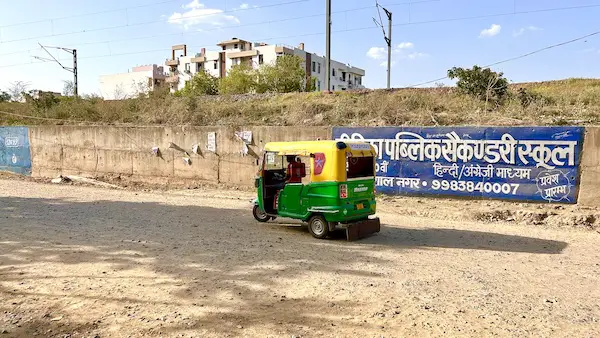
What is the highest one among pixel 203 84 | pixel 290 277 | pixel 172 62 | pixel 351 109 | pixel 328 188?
pixel 172 62

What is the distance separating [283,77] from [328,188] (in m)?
42.0

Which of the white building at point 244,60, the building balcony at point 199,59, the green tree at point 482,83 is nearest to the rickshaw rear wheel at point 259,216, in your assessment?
the green tree at point 482,83

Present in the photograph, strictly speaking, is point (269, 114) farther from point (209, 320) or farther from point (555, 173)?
point (209, 320)

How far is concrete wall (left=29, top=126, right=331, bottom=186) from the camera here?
662 inches

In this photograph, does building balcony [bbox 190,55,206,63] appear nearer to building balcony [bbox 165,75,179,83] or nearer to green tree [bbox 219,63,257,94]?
building balcony [bbox 165,75,179,83]

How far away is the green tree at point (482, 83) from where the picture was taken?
18589mm

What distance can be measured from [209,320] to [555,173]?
10328 millimetres

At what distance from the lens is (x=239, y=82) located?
172 feet

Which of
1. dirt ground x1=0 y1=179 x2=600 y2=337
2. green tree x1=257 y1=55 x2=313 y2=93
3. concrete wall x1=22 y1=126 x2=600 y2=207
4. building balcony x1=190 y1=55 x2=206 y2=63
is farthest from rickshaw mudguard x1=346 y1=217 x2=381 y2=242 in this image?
building balcony x1=190 y1=55 x2=206 y2=63

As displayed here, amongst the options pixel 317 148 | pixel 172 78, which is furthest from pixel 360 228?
pixel 172 78

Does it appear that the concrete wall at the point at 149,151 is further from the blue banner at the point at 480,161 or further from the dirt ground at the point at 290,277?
the dirt ground at the point at 290,277

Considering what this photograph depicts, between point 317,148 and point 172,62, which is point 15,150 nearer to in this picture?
point 317,148

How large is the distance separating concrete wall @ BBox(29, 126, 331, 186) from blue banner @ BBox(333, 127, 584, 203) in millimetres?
2715

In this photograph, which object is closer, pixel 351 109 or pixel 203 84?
pixel 351 109
